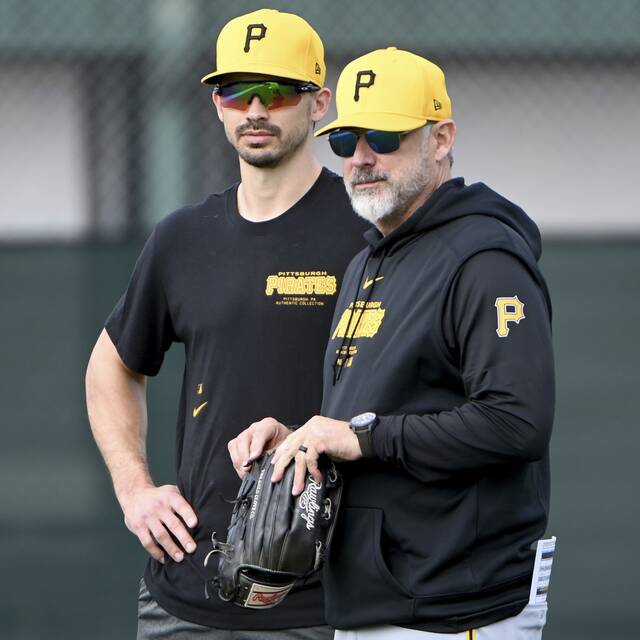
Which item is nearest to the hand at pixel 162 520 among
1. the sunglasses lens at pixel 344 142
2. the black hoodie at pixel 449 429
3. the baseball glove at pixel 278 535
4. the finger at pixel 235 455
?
the finger at pixel 235 455

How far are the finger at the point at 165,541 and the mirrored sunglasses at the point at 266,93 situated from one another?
1077 mm

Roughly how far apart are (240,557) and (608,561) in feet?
8.55

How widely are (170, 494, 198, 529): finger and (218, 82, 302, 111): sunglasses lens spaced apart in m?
1.00

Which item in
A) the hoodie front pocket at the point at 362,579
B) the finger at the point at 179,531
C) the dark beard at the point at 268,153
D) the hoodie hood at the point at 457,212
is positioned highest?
the dark beard at the point at 268,153

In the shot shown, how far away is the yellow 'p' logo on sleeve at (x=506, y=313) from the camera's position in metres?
2.51

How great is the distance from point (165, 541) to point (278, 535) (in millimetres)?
733

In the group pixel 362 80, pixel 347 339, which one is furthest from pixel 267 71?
pixel 347 339

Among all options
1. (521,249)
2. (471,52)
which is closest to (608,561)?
(471,52)

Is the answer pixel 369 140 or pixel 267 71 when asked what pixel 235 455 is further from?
pixel 267 71

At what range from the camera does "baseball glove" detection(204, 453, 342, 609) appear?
8.73 ft

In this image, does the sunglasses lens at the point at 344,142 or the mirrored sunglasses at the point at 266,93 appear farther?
the mirrored sunglasses at the point at 266,93

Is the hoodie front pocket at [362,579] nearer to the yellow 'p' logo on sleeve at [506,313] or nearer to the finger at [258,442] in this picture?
the finger at [258,442]

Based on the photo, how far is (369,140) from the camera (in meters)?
2.79

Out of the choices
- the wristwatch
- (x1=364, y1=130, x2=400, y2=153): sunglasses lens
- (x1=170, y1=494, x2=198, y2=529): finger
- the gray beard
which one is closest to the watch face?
the wristwatch
